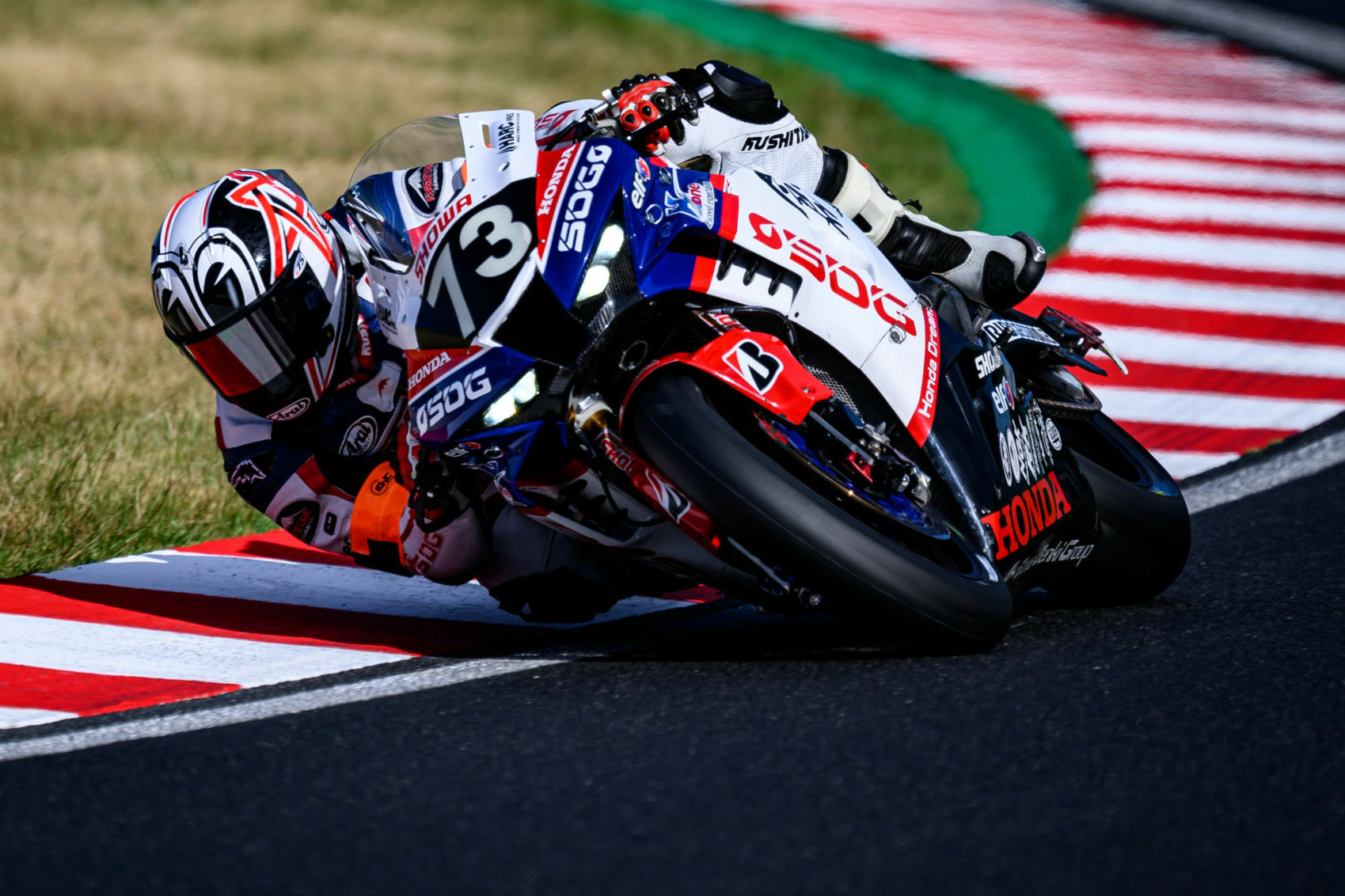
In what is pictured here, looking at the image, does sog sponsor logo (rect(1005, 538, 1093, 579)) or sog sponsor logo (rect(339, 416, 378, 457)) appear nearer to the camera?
sog sponsor logo (rect(1005, 538, 1093, 579))

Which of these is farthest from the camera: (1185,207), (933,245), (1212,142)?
(1212,142)

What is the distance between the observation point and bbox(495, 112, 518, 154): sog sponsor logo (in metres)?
3.83

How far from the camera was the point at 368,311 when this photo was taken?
14.1 ft

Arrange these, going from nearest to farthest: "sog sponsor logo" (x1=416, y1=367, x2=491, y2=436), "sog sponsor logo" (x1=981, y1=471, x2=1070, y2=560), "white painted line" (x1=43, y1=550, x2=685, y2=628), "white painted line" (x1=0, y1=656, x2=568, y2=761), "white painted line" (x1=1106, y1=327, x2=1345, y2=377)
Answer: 1. "white painted line" (x1=0, y1=656, x2=568, y2=761)
2. "sog sponsor logo" (x1=416, y1=367, x2=491, y2=436)
3. "sog sponsor logo" (x1=981, y1=471, x2=1070, y2=560)
4. "white painted line" (x1=43, y1=550, x2=685, y2=628)
5. "white painted line" (x1=1106, y1=327, x2=1345, y2=377)

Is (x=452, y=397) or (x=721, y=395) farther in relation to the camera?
(x=452, y=397)

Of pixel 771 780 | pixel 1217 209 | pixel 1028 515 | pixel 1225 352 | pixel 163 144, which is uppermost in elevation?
pixel 1028 515

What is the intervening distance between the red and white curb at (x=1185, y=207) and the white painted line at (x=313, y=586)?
2.44 m

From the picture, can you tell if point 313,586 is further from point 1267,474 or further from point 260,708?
point 1267,474

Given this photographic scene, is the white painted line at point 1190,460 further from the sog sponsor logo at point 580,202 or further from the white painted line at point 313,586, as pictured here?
the sog sponsor logo at point 580,202

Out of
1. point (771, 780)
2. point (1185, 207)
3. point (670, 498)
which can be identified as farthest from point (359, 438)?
point (1185, 207)

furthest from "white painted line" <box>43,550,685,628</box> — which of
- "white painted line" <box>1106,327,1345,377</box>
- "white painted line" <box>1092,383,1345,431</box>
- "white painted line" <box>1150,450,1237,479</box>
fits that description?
"white painted line" <box>1106,327,1345,377</box>

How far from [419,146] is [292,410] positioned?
2.31 feet

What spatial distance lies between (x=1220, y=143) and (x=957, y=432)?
23.3 feet

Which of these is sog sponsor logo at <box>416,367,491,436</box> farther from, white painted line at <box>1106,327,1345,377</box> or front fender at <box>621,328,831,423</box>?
white painted line at <box>1106,327,1345,377</box>
